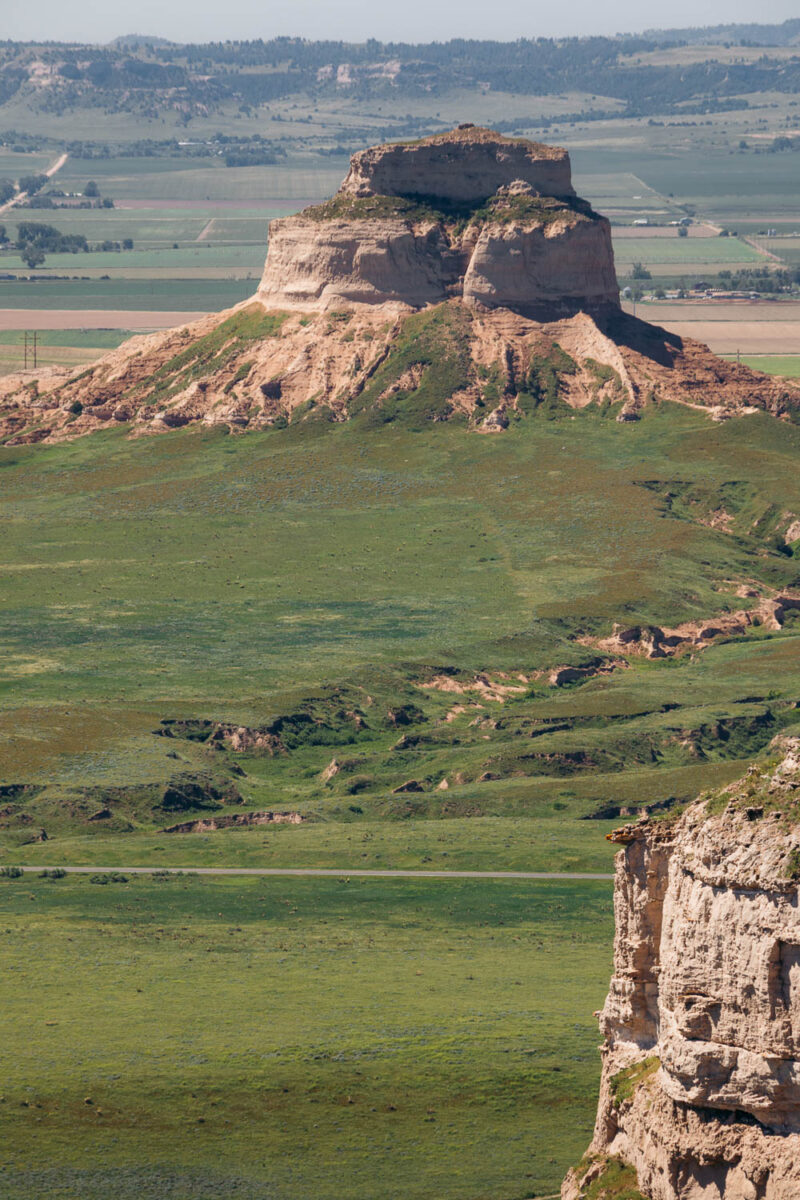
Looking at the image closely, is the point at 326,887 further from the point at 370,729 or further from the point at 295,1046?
the point at 370,729

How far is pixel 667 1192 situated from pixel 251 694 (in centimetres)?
12981

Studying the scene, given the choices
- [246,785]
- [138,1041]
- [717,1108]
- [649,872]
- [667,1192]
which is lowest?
[246,785]

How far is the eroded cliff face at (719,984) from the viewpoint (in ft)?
145

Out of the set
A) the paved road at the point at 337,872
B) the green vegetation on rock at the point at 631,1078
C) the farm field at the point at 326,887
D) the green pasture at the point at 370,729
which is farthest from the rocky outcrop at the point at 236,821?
the green vegetation on rock at the point at 631,1078

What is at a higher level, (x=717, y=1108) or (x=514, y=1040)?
(x=717, y=1108)

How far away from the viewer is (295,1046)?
92.2 m

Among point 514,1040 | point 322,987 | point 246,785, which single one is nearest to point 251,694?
point 246,785

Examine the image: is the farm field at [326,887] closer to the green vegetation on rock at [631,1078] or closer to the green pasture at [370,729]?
the green pasture at [370,729]

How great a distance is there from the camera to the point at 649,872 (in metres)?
49.1

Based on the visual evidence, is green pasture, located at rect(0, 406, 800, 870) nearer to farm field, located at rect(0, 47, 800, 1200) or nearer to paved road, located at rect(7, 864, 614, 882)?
farm field, located at rect(0, 47, 800, 1200)

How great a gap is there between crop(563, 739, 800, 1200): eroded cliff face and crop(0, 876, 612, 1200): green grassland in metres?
31.2

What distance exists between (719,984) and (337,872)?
89081 mm

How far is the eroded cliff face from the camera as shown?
4409 cm

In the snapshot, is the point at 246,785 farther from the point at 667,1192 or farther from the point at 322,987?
the point at 667,1192
